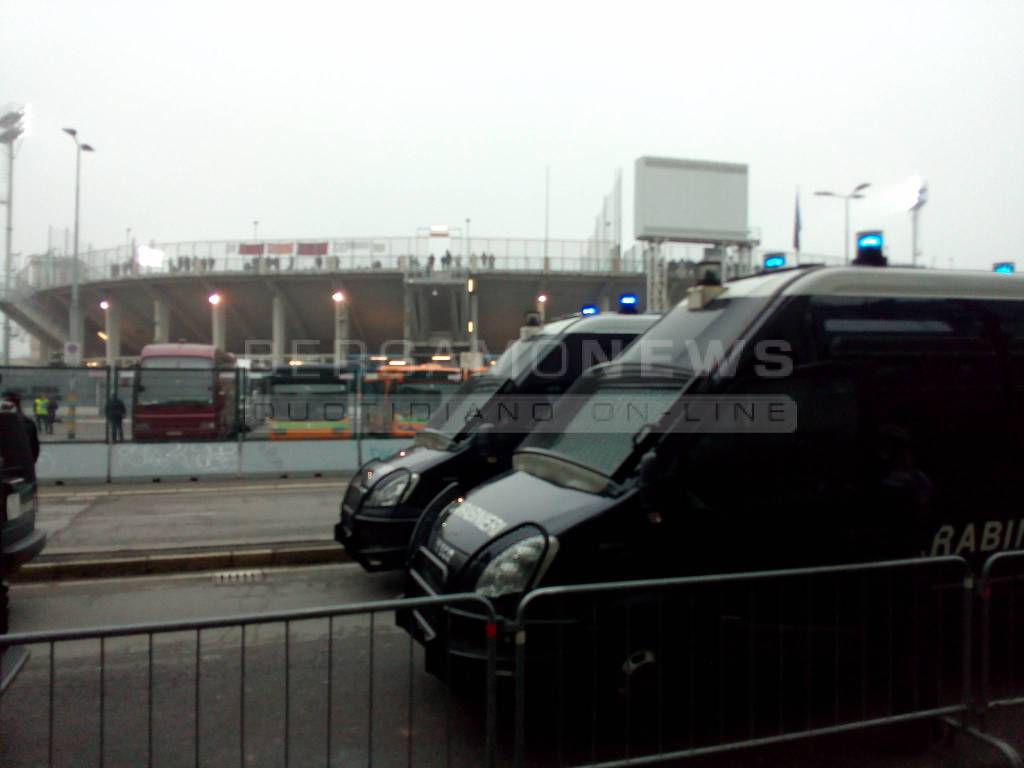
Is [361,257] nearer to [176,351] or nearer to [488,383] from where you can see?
[176,351]

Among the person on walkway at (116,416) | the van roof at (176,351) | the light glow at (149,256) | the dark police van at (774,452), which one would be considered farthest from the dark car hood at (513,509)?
the light glow at (149,256)

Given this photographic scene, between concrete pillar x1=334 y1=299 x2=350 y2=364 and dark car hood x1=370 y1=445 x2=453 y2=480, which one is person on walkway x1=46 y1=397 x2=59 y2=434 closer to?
dark car hood x1=370 y1=445 x2=453 y2=480

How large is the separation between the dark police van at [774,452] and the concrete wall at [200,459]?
10.8 meters

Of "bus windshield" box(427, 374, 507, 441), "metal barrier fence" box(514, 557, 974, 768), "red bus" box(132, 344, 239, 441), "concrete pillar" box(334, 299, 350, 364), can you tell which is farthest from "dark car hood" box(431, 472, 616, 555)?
"concrete pillar" box(334, 299, 350, 364)

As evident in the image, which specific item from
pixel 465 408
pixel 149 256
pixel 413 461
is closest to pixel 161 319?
pixel 149 256

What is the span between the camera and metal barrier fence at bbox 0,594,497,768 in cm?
359

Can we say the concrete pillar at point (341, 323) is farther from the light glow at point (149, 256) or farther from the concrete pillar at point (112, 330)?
the concrete pillar at point (112, 330)

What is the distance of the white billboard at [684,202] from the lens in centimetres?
3788

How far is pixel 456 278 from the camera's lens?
4516 centimetres

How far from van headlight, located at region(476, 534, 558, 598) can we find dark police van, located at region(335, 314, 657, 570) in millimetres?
2317

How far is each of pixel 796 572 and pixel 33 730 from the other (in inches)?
162

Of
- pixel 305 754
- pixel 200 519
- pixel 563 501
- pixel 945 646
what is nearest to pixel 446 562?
pixel 563 501

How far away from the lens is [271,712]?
3801mm

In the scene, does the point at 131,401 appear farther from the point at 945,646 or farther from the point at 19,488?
the point at 945,646
